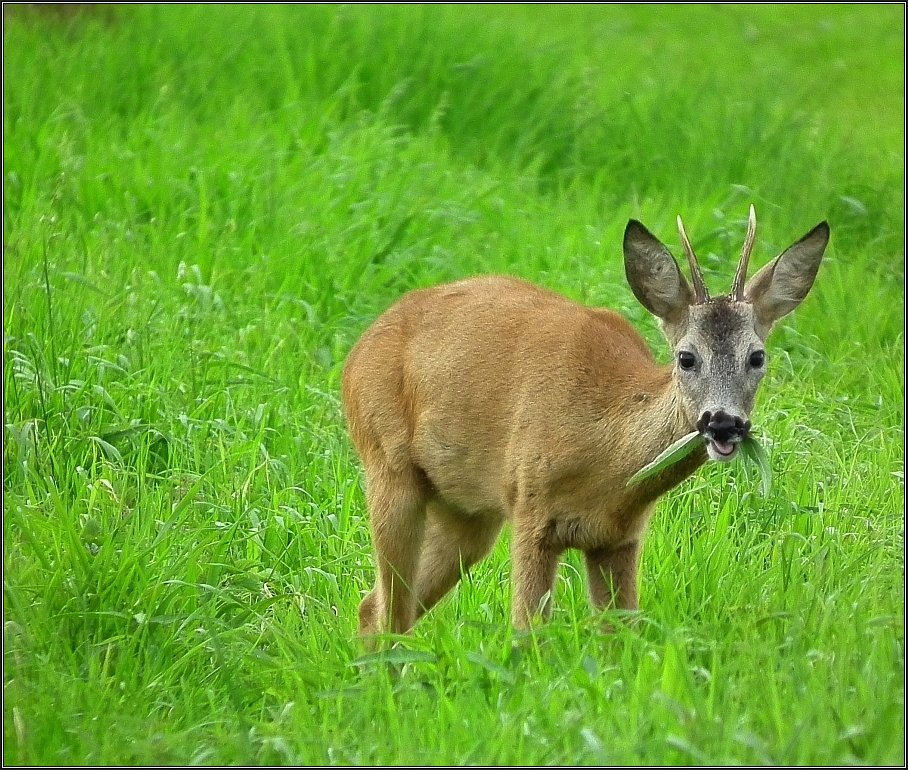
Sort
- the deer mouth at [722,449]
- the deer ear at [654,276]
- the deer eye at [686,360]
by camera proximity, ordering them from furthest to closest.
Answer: the deer ear at [654,276], the deer eye at [686,360], the deer mouth at [722,449]

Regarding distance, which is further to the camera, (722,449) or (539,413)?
(539,413)

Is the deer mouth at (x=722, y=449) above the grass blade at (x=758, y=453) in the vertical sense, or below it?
above

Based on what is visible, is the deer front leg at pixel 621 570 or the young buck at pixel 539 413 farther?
the deer front leg at pixel 621 570

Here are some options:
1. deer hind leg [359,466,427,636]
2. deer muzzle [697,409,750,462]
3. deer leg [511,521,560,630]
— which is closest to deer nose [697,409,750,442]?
deer muzzle [697,409,750,462]

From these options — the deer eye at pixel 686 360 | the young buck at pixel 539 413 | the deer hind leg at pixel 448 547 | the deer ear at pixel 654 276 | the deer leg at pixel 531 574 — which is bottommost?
the deer hind leg at pixel 448 547

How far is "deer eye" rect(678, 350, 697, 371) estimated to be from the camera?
15.4 ft

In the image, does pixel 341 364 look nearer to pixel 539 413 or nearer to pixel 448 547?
pixel 448 547

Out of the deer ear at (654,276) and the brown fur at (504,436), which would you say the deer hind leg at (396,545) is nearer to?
the brown fur at (504,436)

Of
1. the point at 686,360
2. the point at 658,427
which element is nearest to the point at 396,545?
the point at 658,427

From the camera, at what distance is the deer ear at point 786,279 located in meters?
4.91

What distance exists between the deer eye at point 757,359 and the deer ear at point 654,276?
1.00 feet

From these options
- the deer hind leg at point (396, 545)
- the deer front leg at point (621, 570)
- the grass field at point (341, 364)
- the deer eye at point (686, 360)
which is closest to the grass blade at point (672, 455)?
the deer eye at point (686, 360)

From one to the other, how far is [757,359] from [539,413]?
2.61ft

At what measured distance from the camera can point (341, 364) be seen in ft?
23.4
